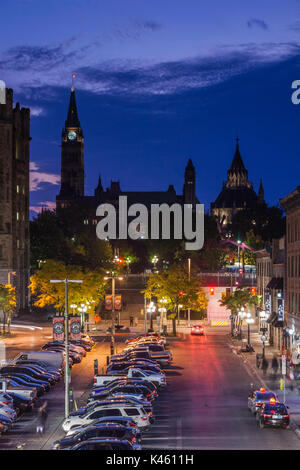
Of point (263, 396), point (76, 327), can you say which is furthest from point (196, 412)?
point (76, 327)

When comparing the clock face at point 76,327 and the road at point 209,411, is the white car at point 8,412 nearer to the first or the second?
Result: the road at point 209,411

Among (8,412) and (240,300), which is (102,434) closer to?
(8,412)

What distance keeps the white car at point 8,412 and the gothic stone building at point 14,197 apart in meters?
72.1

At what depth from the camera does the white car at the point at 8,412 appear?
36.1m

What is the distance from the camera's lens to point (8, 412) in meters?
36.5

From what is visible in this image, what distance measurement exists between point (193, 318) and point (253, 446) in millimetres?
76343

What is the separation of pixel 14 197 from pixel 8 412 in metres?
78.7

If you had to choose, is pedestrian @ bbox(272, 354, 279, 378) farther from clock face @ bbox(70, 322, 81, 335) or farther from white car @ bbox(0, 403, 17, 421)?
white car @ bbox(0, 403, 17, 421)

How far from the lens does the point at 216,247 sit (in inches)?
6713

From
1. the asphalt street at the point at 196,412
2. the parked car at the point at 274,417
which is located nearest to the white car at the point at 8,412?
the asphalt street at the point at 196,412

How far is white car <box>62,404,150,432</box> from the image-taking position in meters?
33.4

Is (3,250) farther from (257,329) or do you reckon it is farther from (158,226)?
(158,226)

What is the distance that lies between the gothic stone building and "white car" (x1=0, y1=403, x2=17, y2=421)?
7210 centimetres
